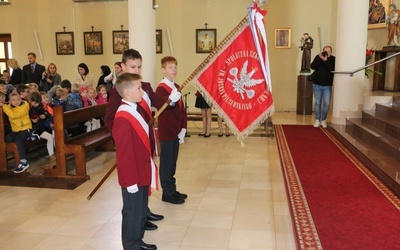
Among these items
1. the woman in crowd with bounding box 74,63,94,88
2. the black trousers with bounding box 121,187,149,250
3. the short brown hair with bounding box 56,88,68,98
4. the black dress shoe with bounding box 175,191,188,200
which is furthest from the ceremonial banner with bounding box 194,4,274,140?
the woman in crowd with bounding box 74,63,94,88

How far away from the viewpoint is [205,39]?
1233 cm

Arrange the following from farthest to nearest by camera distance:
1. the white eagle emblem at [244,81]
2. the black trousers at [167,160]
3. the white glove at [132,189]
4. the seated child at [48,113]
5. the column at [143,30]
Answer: the column at [143,30], the seated child at [48,113], the black trousers at [167,160], the white eagle emblem at [244,81], the white glove at [132,189]

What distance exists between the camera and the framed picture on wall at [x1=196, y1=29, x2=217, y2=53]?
483 inches

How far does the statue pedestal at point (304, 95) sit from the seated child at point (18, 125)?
26.3ft

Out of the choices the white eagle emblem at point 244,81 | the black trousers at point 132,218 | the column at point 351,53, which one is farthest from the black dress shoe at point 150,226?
the column at point 351,53

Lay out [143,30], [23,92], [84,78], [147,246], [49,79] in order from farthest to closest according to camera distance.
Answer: [84,78], [49,79], [143,30], [23,92], [147,246]

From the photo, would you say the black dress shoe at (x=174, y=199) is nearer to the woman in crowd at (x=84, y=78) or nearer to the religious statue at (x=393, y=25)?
the woman in crowd at (x=84, y=78)

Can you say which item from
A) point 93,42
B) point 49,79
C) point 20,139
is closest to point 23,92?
point 20,139

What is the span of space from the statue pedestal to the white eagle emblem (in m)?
7.42

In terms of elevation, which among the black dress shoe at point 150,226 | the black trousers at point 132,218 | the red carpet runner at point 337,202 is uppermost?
the black trousers at point 132,218

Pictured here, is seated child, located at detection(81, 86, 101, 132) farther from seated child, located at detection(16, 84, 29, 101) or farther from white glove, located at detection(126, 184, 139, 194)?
white glove, located at detection(126, 184, 139, 194)

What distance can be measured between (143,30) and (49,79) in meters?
2.65

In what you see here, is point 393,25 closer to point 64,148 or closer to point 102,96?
point 102,96

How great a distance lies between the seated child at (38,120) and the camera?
6094mm
